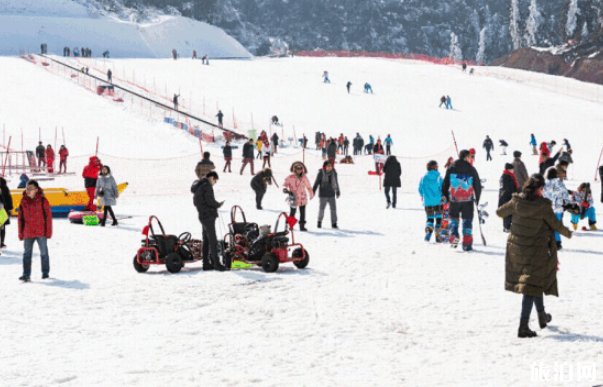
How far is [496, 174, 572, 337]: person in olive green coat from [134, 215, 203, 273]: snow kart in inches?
200

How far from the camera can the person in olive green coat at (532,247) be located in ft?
24.2

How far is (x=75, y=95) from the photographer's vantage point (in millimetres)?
47875

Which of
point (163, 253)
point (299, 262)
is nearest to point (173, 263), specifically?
point (163, 253)

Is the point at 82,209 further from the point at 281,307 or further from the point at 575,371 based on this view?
the point at 575,371

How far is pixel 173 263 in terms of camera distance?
11.1m

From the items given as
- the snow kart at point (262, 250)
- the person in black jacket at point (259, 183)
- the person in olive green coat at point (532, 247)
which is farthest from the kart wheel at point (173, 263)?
the person in black jacket at point (259, 183)

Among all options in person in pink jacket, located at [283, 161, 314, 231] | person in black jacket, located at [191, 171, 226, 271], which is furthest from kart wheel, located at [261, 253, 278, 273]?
person in pink jacket, located at [283, 161, 314, 231]

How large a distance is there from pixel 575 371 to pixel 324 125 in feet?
127

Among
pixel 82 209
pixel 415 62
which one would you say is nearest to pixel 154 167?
pixel 82 209

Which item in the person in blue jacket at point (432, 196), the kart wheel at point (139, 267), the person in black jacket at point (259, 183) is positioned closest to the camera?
the kart wheel at point (139, 267)

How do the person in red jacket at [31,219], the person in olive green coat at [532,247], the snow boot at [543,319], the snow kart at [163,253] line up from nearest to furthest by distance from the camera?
the person in olive green coat at [532,247]
the snow boot at [543,319]
the person in red jacket at [31,219]
the snow kart at [163,253]

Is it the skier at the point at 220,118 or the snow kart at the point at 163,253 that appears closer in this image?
the snow kart at the point at 163,253

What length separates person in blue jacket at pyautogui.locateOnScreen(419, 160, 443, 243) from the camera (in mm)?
13430

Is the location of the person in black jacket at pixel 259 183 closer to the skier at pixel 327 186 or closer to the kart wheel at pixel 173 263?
the skier at pixel 327 186
